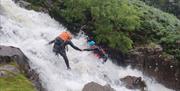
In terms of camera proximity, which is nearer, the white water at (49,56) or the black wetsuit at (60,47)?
the white water at (49,56)

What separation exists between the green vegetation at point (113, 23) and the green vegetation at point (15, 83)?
819 centimetres

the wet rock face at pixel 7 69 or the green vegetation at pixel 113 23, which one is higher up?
the wet rock face at pixel 7 69

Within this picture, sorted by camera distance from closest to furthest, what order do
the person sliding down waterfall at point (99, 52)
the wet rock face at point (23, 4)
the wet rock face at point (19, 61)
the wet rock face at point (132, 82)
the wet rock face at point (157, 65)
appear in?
the wet rock face at point (19, 61) → the wet rock face at point (132, 82) → the person sliding down waterfall at point (99, 52) → the wet rock face at point (23, 4) → the wet rock face at point (157, 65)

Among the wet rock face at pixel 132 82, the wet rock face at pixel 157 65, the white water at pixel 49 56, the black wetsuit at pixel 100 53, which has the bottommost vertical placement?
the wet rock face at pixel 157 65

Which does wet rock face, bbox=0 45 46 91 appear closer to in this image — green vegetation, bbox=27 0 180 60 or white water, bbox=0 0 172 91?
white water, bbox=0 0 172 91

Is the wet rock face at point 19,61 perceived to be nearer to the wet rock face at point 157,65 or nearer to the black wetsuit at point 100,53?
the black wetsuit at point 100,53

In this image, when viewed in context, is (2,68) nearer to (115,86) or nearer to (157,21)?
(115,86)

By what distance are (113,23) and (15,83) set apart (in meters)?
9.31

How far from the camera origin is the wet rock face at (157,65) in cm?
2139

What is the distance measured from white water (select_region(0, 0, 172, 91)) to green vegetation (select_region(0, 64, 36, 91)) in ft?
5.76

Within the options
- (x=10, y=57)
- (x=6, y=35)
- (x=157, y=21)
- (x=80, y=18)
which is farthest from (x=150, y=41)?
(x=10, y=57)

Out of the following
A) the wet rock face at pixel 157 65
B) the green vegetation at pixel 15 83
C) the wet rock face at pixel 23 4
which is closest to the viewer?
the green vegetation at pixel 15 83

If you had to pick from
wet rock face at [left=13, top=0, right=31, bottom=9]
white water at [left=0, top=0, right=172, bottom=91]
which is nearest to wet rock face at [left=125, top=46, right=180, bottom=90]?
white water at [left=0, top=0, right=172, bottom=91]

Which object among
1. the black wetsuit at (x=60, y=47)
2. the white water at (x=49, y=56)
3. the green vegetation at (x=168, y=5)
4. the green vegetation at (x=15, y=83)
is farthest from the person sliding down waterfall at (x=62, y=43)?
the green vegetation at (x=168, y=5)
